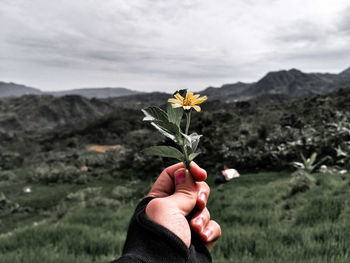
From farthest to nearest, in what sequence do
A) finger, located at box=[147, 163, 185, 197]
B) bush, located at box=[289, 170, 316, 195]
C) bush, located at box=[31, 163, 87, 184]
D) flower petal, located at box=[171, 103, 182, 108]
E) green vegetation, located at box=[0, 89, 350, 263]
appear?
bush, located at box=[31, 163, 87, 184] → bush, located at box=[289, 170, 316, 195] → green vegetation, located at box=[0, 89, 350, 263] → finger, located at box=[147, 163, 185, 197] → flower petal, located at box=[171, 103, 182, 108]

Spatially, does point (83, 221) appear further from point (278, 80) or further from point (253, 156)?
point (278, 80)

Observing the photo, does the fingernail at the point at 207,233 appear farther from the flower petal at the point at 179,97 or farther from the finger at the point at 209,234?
the flower petal at the point at 179,97

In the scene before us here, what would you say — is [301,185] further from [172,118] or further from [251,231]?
[172,118]

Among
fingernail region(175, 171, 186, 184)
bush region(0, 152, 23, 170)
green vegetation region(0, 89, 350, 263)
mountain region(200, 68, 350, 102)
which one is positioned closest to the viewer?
fingernail region(175, 171, 186, 184)

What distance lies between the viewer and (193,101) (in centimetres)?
106

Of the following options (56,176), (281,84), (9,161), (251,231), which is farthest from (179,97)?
(281,84)

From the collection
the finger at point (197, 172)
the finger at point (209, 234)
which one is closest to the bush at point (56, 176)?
the finger at point (209, 234)

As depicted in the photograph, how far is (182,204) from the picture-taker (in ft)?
3.92

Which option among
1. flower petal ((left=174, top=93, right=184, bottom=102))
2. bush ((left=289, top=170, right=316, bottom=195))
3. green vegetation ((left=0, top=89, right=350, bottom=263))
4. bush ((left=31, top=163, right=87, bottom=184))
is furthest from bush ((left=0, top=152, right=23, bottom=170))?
flower petal ((left=174, top=93, right=184, bottom=102))

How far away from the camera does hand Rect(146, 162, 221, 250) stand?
111 cm

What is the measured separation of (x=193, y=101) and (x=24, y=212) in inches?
342

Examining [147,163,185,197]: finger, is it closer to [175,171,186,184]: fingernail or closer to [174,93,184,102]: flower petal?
[175,171,186,184]: fingernail

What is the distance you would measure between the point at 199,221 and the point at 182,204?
181 mm

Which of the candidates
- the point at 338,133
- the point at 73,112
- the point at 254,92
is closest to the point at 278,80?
the point at 254,92
